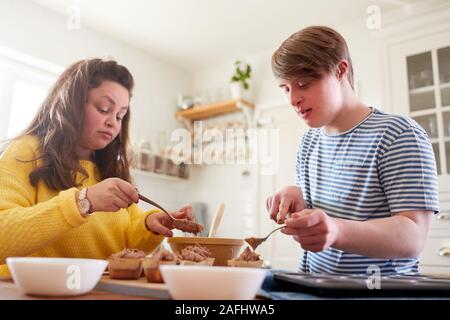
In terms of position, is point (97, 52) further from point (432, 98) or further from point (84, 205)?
point (84, 205)

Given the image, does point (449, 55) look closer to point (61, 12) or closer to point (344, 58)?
point (344, 58)

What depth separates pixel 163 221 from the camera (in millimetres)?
1245

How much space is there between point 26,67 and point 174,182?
5.08ft

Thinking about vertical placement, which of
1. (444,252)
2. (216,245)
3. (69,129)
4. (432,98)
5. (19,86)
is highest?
(19,86)

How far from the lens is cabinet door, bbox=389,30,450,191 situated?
95.3 inches

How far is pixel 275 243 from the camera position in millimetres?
3188

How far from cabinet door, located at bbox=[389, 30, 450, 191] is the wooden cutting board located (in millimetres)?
2209

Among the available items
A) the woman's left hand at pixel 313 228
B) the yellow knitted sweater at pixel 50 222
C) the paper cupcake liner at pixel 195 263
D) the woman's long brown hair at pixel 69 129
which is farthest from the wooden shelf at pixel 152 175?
the woman's left hand at pixel 313 228

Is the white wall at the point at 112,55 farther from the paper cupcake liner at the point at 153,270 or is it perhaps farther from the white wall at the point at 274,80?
the paper cupcake liner at the point at 153,270

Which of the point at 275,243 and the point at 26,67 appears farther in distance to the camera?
the point at 275,243

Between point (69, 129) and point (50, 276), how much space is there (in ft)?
2.30

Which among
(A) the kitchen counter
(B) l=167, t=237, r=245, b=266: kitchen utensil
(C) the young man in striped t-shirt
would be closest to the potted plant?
(C) the young man in striped t-shirt

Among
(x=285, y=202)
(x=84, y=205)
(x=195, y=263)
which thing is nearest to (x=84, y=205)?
(x=84, y=205)
